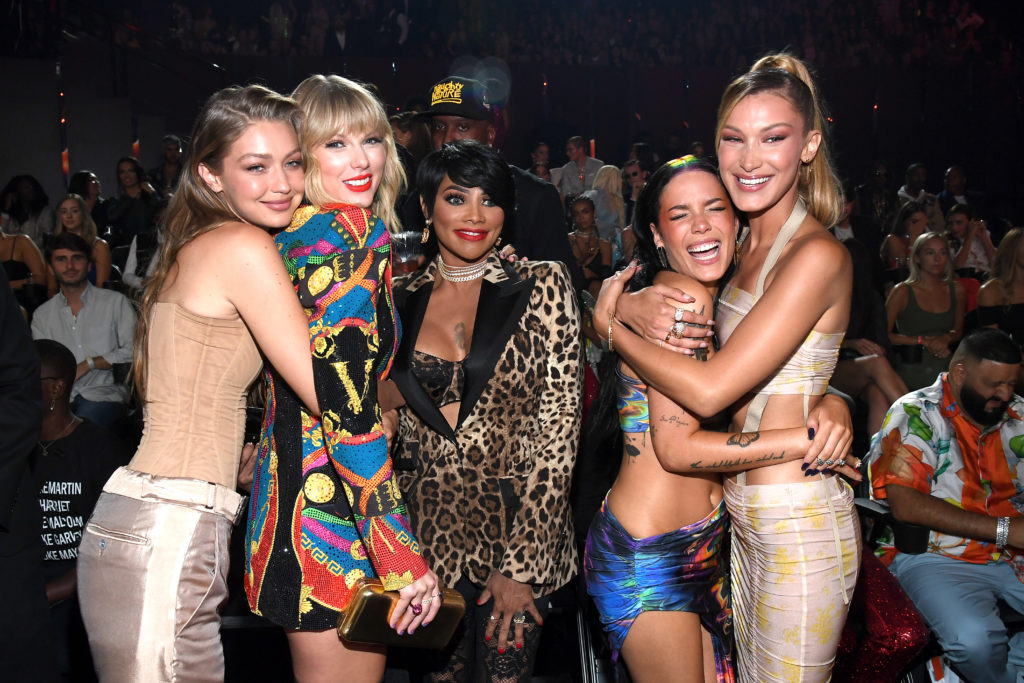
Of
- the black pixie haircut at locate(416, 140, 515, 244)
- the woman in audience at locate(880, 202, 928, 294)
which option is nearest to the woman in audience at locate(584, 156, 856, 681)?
the black pixie haircut at locate(416, 140, 515, 244)

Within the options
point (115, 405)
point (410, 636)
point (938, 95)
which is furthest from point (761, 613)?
point (938, 95)

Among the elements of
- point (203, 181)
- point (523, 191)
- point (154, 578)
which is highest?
point (523, 191)

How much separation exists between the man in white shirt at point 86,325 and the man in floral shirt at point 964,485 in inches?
177

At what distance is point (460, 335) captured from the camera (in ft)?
8.67

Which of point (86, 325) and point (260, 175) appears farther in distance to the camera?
point (86, 325)

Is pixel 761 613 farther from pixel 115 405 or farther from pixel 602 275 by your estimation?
pixel 602 275

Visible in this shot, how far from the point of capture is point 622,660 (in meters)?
2.30

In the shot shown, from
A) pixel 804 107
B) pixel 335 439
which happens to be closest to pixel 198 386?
pixel 335 439

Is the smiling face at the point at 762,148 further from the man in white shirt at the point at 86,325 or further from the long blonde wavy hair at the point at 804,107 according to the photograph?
the man in white shirt at the point at 86,325

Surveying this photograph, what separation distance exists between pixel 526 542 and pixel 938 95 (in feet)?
47.5

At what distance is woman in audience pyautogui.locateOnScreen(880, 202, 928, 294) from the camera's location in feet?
27.4

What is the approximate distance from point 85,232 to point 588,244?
4.26 meters

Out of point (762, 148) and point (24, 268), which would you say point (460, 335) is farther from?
point (24, 268)

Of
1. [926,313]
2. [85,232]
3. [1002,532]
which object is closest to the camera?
[1002,532]
